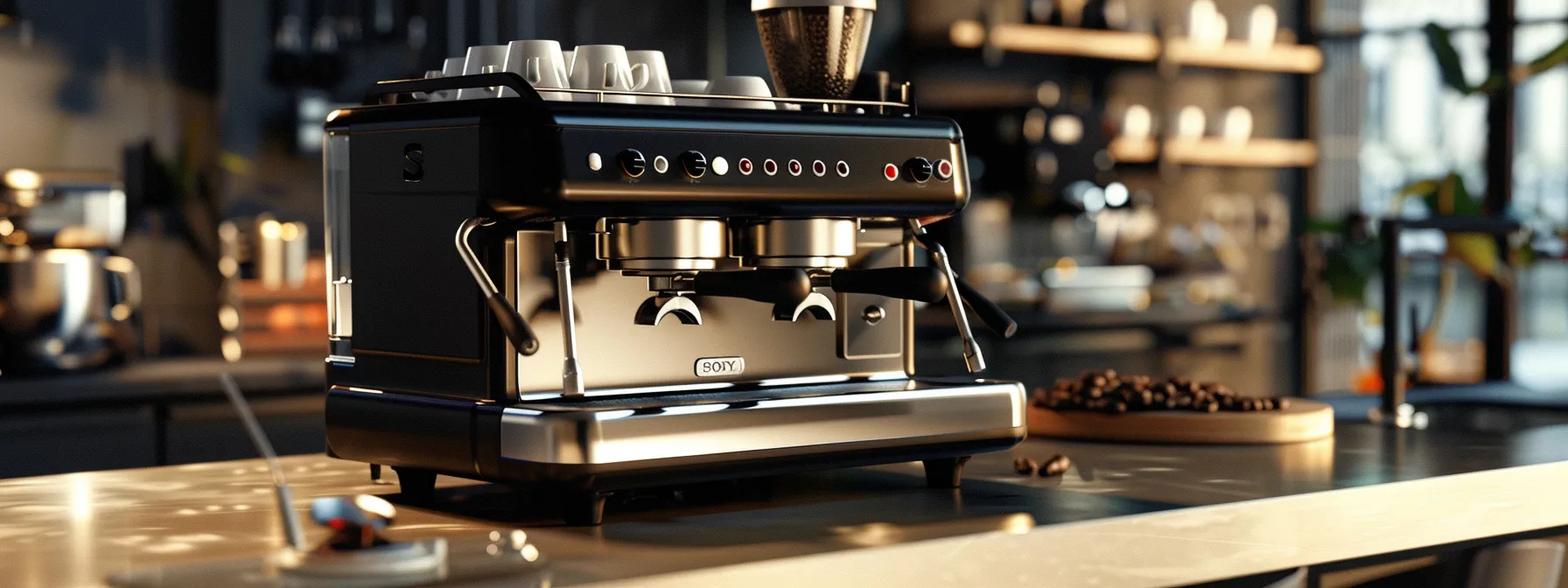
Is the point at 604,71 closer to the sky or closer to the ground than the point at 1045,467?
closer to the sky

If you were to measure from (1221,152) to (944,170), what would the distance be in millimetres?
4680

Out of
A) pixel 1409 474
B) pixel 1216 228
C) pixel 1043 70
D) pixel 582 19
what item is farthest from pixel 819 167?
pixel 1216 228

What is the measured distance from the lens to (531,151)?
132 centimetres

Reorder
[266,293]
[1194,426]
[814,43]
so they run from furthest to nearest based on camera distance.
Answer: [266,293], [1194,426], [814,43]

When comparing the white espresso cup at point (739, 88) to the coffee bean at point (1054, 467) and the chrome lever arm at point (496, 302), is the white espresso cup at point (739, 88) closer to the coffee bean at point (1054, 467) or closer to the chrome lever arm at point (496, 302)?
the chrome lever arm at point (496, 302)

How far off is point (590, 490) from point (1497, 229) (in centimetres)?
157

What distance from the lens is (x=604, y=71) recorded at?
58.5 inches

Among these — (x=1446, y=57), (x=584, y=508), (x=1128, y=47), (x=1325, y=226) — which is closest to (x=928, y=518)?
(x=584, y=508)

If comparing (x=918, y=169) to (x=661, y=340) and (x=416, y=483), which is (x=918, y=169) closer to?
(x=661, y=340)

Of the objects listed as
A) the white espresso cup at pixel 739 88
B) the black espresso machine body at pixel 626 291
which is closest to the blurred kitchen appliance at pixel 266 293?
the black espresso machine body at pixel 626 291

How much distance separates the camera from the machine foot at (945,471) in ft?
5.08

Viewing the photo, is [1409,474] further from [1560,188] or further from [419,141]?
[1560,188]

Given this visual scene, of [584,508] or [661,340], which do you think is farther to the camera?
[661,340]

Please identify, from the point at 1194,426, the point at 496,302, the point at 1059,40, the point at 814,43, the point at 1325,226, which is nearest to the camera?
the point at 496,302
